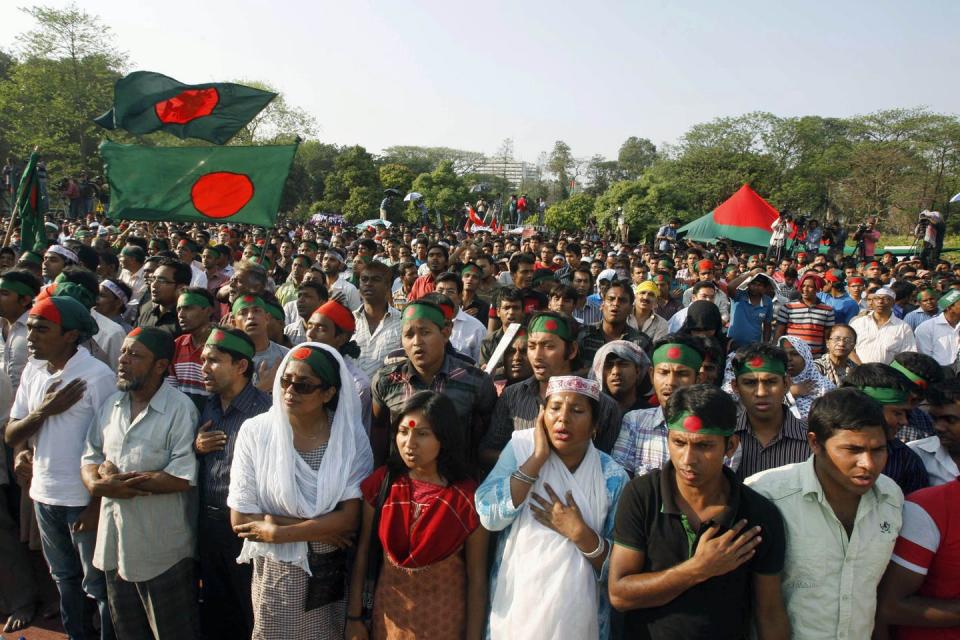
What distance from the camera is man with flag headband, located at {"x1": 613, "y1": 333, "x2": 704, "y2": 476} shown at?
2.71m

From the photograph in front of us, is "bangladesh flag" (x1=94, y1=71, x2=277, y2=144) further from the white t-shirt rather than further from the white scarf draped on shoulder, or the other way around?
the white scarf draped on shoulder

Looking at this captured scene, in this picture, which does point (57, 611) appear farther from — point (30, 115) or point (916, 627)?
point (30, 115)

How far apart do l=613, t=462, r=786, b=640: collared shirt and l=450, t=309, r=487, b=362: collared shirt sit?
2.69m

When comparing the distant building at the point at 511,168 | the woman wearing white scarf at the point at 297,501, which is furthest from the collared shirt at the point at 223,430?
the distant building at the point at 511,168

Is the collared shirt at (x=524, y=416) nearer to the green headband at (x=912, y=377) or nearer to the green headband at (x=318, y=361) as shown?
the green headband at (x=318, y=361)

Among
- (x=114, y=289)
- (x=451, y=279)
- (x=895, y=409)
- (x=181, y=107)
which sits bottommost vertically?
(x=895, y=409)

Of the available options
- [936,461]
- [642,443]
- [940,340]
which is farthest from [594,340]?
[940,340]

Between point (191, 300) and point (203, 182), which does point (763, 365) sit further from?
point (203, 182)

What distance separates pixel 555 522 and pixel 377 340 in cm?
261

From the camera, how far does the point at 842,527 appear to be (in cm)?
212

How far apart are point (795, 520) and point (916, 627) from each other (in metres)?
0.56

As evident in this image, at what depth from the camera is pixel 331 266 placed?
7.36 metres

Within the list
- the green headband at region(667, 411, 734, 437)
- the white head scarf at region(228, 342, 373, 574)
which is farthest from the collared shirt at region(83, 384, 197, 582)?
the green headband at region(667, 411, 734, 437)

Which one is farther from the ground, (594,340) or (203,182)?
(203,182)
